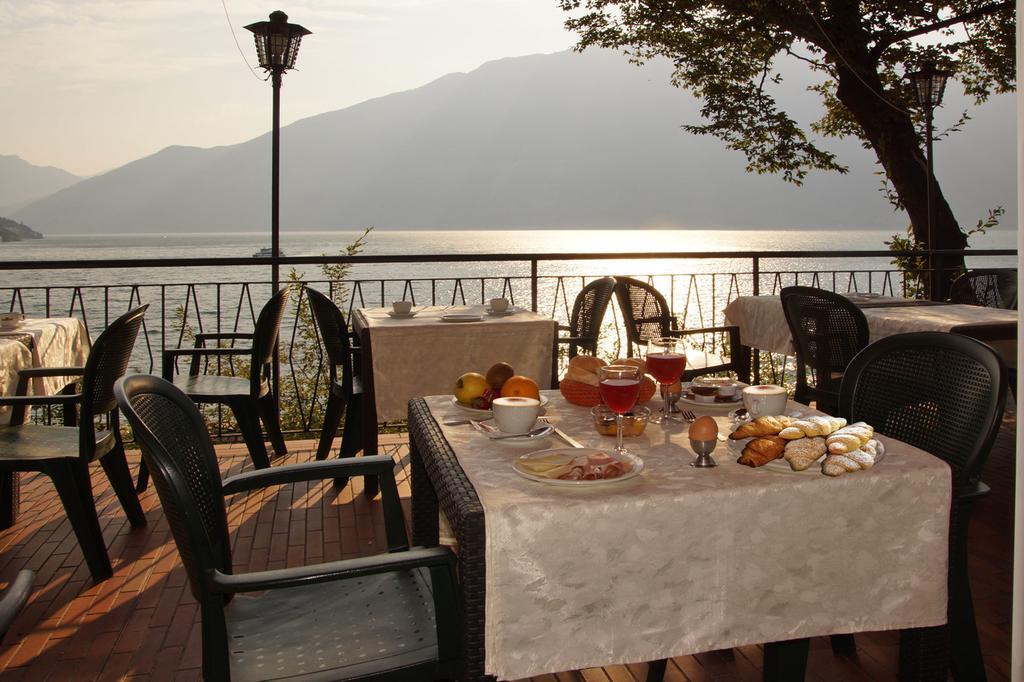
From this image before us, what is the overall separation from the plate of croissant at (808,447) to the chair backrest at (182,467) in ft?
3.05

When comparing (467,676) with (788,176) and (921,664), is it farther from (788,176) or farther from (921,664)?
(788,176)

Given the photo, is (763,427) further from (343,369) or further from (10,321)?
(10,321)

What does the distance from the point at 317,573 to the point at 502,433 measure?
53 cm

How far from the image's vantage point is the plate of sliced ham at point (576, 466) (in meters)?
1.40

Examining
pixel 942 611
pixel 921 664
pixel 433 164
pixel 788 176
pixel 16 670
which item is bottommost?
pixel 16 670

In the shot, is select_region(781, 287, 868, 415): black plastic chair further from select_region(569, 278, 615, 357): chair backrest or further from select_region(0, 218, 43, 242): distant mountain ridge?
select_region(0, 218, 43, 242): distant mountain ridge

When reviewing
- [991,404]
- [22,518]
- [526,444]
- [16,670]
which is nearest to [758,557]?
[526,444]

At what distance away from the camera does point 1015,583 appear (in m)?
0.65

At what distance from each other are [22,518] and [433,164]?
81442 mm

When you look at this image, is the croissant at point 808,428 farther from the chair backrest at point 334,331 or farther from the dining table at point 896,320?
the chair backrest at point 334,331

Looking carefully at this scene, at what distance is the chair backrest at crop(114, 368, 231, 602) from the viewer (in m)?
1.37

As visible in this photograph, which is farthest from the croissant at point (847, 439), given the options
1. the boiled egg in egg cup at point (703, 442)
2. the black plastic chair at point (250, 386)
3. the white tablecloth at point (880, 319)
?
the black plastic chair at point (250, 386)

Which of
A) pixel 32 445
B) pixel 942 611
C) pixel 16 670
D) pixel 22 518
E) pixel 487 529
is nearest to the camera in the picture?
pixel 487 529

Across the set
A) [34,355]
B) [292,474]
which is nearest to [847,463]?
[292,474]
